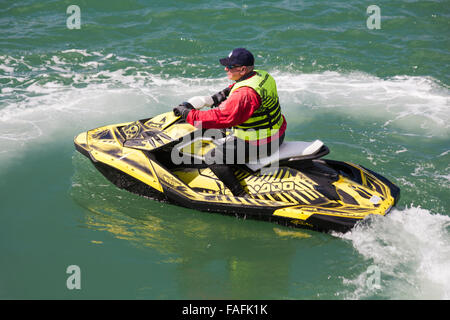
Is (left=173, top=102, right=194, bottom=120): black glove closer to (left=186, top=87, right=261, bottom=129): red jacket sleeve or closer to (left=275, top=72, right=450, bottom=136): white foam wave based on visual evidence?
(left=186, top=87, right=261, bottom=129): red jacket sleeve

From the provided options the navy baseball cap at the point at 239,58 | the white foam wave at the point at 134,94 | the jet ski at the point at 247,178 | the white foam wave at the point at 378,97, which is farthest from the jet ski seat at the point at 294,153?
the white foam wave at the point at 378,97

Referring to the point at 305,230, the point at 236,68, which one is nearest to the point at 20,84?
the point at 236,68

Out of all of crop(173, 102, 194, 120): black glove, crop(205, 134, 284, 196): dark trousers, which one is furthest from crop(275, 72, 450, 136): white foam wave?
crop(173, 102, 194, 120): black glove

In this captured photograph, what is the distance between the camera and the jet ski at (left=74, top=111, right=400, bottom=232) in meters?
5.09

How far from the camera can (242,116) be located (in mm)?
4871

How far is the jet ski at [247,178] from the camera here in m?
5.09

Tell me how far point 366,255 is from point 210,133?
7.22 ft

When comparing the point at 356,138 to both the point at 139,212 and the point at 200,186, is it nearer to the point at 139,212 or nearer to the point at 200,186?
the point at 200,186

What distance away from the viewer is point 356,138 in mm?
7434

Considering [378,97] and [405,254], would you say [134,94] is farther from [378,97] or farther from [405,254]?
[405,254]

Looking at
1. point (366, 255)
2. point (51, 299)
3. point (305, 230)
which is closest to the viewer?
point (51, 299)

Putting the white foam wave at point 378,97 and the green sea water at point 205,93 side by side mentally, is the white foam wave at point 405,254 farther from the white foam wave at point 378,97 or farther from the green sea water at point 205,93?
the white foam wave at point 378,97

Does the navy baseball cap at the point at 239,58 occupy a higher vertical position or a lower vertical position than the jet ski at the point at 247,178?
higher

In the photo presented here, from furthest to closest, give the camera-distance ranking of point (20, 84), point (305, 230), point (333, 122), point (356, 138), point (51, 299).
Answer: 1. point (20, 84)
2. point (333, 122)
3. point (356, 138)
4. point (305, 230)
5. point (51, 299)
